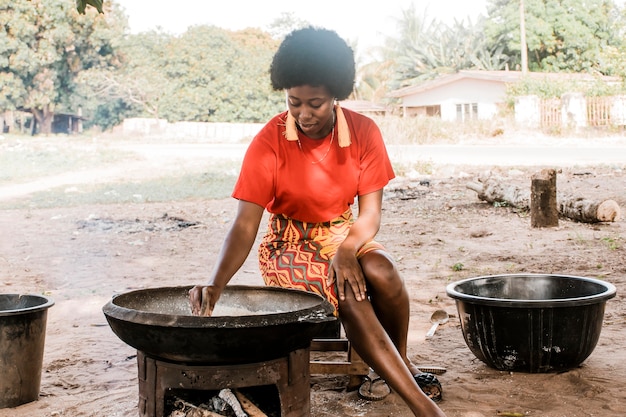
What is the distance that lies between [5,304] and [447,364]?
2.15m

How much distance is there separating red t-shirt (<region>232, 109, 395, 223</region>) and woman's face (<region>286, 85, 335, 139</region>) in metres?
0.14

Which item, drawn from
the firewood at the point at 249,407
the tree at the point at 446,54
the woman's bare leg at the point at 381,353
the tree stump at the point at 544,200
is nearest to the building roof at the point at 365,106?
the tree at the point at 446,54

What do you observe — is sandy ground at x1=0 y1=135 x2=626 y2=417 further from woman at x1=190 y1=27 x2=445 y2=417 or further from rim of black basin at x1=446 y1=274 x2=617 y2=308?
woman at x1=190 y1=27 x2=445 y2=417

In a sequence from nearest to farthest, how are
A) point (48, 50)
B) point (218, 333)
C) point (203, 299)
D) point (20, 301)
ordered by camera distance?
point (218, 333) → point (203, 299) → point (20, 301) → point (48, 50)

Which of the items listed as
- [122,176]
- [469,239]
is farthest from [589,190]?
[122,176]

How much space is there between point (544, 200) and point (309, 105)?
5398 mm

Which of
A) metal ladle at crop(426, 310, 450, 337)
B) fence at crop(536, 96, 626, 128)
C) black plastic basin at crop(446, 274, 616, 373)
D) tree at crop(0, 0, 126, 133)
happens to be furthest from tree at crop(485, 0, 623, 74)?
black plastic basin at crop(446, 274, 616, 373)

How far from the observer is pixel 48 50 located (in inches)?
1242

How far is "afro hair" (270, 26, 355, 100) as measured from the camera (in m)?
2.74

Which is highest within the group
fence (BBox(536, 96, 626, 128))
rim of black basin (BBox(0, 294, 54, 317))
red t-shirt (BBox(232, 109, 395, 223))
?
fence (BBox(536, 96, 626, 128))

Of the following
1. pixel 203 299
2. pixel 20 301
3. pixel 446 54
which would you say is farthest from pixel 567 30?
pixel 203 299

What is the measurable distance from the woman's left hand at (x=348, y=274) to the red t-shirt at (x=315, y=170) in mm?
362

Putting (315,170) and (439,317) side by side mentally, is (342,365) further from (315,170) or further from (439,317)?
(439,317)

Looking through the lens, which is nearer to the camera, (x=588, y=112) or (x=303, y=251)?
(x=303, y=251)
